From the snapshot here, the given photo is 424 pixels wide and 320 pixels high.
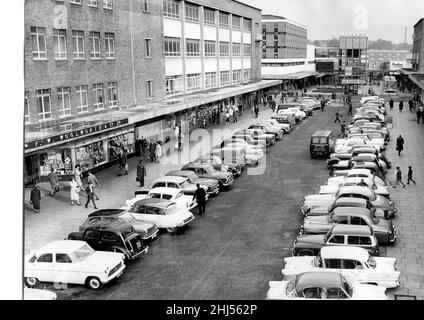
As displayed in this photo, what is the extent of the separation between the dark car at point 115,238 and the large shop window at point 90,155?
8701 mm

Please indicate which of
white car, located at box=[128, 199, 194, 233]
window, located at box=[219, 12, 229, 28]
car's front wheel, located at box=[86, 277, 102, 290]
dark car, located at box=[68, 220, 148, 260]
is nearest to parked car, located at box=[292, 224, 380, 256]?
white car, located at box=[128, 199, 194, 233]

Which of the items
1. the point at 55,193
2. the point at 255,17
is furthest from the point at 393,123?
the point at 55,193

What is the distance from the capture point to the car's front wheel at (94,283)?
1120 cm

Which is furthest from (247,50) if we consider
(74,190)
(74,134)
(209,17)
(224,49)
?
(74,190)

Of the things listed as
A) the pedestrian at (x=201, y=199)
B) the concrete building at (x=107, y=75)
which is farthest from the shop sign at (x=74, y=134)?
the pedestrian at (x=201, y=199)

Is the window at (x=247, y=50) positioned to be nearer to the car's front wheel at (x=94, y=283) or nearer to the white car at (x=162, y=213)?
the white car at (x=162, y=213)

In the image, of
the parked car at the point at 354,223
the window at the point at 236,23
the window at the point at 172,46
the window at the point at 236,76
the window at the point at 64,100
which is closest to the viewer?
the parked car at the point at 354,223

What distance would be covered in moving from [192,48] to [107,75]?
46.8 ft

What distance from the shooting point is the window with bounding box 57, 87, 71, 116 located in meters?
20.5

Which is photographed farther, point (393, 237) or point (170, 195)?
point (170, 195)

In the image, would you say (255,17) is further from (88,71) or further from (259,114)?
(88,71)

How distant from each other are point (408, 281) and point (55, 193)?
14.1 meters

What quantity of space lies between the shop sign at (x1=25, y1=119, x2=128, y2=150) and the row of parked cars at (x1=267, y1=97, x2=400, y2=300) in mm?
7576

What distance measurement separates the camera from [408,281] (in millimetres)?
11094
